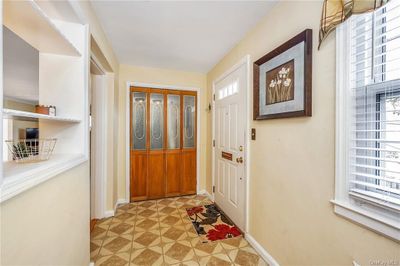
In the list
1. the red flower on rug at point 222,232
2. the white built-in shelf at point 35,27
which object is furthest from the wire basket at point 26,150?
the red flower on rug at point 222,232

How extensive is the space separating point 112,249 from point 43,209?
1.25 meters

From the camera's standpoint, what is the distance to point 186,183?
3342mm

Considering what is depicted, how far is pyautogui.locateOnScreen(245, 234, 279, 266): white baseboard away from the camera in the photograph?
5.28ft

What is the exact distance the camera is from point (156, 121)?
10.4 ft

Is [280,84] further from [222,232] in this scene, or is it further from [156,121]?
[156,121]

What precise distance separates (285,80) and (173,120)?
2.16 metres

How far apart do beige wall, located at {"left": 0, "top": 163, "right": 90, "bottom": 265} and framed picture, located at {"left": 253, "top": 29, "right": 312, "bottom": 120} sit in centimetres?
163

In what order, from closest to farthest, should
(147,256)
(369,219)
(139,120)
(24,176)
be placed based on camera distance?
(24,176) → (369,219) → (147,256) → (139,120)

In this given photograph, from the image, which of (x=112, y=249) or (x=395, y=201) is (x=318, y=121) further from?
(x=112, y=249)

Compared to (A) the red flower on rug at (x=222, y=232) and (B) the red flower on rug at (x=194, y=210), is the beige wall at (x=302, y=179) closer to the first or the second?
(A) the red flower on rug at (x=222, y=232)

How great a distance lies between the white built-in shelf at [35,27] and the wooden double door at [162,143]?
1823 mm

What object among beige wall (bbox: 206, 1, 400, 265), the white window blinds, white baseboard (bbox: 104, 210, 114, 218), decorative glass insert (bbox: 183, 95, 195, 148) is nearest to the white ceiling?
beige wall (bbox: 206, 1, 400, 265)

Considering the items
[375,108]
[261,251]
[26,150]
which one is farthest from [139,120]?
[375,108]

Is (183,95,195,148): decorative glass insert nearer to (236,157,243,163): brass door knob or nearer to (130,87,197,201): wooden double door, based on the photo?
(130,87,197,201): wooden double door
